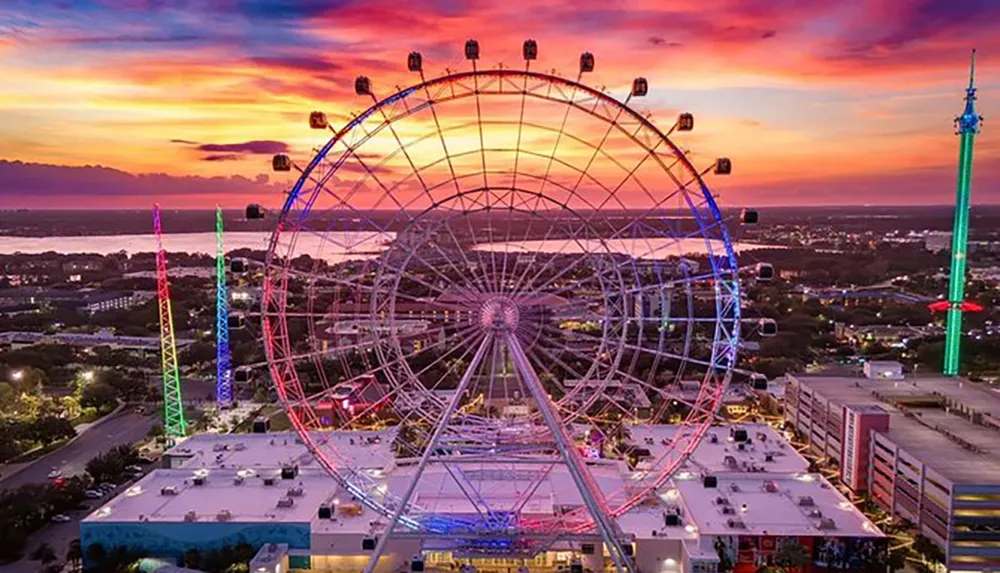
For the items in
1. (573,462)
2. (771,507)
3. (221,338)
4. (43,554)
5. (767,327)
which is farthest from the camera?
(221,338)

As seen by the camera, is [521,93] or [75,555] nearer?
[521,93]

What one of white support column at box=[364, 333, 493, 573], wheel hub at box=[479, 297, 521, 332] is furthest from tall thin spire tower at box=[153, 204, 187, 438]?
wheel hub at box=[479, 297, 521, 332]

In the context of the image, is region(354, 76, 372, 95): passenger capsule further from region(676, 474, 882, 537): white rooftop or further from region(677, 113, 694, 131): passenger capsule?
region(676, 474, 882, 537): white rooftop

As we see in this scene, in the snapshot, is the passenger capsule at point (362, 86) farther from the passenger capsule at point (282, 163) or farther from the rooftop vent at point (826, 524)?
the rooftop vent at point (826, 524)

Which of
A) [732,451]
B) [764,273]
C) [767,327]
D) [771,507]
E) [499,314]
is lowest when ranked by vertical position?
[771,507]

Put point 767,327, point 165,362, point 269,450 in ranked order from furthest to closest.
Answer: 1. point 165,362
2. point 269,450
3. point 767,327

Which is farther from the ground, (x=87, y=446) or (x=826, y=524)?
(x=826, y=524)

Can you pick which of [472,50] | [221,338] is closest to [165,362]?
[221,338]

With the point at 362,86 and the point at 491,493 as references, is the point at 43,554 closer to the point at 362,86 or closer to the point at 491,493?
the point at 491,493

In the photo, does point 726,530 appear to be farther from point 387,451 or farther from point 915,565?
point 387,451
